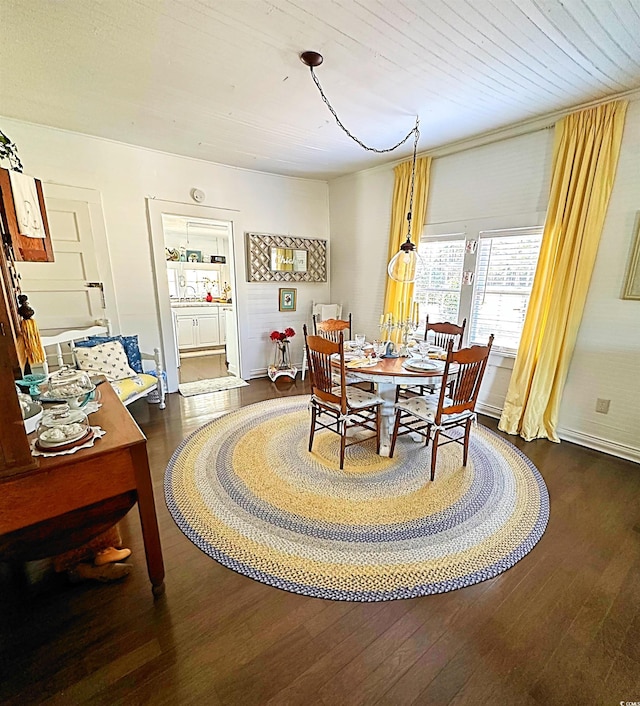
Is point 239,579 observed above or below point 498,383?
below

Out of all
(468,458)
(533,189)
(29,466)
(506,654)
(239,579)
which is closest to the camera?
(29,466)

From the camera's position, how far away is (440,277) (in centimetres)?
392

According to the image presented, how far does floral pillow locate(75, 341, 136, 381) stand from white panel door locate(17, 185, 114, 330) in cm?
55

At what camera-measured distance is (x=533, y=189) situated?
3.09m

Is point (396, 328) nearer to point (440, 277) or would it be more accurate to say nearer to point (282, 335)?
point (440, 277)

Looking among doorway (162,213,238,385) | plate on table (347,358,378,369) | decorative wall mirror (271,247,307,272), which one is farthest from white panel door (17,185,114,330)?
plate on table (347,358,378,369)

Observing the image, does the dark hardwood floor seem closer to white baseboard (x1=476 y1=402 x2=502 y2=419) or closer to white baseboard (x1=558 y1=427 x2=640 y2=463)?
white baseboard (x1=558 y1=427 x2=640 y2=463)

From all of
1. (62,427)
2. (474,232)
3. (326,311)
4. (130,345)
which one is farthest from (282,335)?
(62,427)

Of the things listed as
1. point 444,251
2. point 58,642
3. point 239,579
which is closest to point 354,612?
point 239,579

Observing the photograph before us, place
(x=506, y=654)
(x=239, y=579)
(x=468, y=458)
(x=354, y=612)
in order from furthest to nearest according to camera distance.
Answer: (x=468, y=458) < (x=239, y=579) < (x=354, y=612) < (x=506, y=654)

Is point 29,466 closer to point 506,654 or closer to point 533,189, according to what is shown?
point 506,654

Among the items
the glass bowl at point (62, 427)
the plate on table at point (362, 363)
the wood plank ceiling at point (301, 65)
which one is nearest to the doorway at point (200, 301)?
the wood plank ceiling at point (301, 65)

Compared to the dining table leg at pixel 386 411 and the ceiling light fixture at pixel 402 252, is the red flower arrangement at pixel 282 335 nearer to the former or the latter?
the ceiling light fixture at pixel 402 252

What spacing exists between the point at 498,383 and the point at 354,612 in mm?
2817
